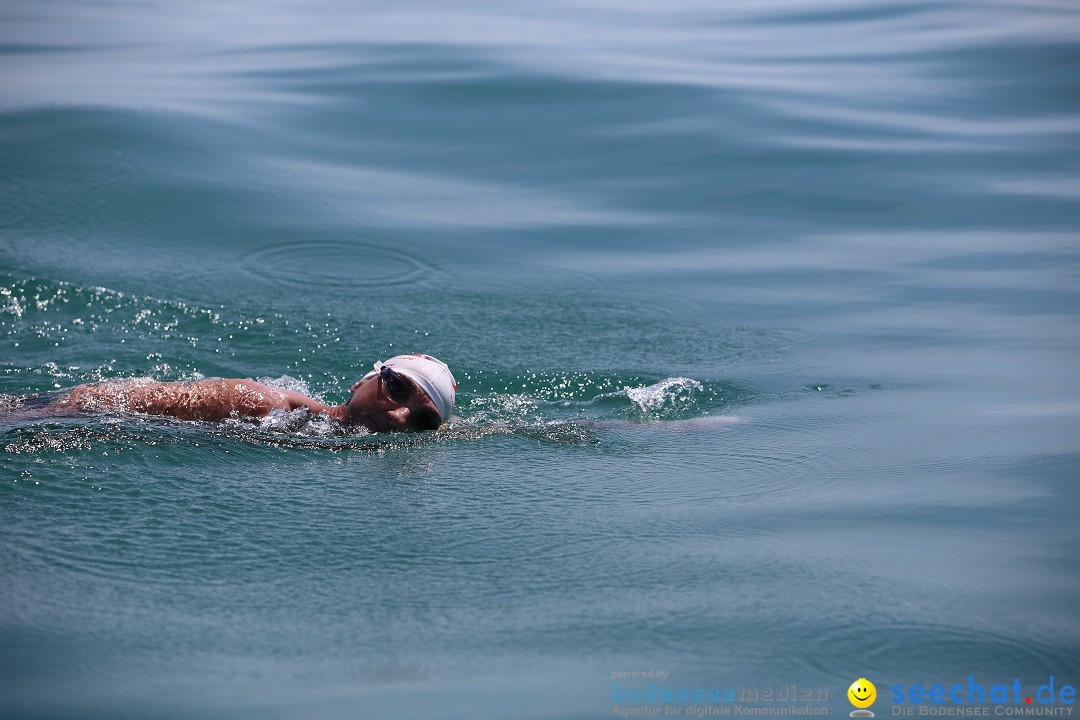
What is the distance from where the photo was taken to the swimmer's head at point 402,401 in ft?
19.7

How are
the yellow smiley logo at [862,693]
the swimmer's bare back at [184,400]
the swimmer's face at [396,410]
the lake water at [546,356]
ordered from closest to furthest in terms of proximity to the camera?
the yellow smiley logo at [862,693] < the lake water at [546,356] < the swimmer's bare back at [184,400] < the swimmer's face at [396,410]

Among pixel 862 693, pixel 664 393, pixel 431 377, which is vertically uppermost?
pixel 664 393

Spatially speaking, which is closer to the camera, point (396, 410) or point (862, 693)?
point (862, 693)

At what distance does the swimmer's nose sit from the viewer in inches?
235

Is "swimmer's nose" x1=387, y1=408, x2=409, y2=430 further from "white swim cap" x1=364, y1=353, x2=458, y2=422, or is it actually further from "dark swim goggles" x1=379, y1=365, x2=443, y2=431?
"white swim cap" x1=364, y1=353, x2=458, y2=422

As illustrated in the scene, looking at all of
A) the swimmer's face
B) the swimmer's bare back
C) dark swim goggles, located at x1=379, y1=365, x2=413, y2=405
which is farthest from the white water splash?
the swimmer's bare back

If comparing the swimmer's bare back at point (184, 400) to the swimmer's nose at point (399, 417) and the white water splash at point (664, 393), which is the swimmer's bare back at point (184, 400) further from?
the white water splash at point (664, 393)

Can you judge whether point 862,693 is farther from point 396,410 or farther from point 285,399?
point 285,399

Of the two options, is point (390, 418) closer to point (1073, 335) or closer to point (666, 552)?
point (666, 552)

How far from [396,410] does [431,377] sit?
0.24 metres

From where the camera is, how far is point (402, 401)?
602 centimetres

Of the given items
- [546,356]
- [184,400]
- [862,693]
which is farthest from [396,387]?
[862,693]

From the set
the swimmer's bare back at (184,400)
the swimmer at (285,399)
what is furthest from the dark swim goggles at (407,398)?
the swimmer's bare back at (184,400)

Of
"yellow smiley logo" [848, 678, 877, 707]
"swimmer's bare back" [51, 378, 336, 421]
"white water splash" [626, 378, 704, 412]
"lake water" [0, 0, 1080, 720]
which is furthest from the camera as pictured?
"white water splash" [626, 378, 704, 412]
